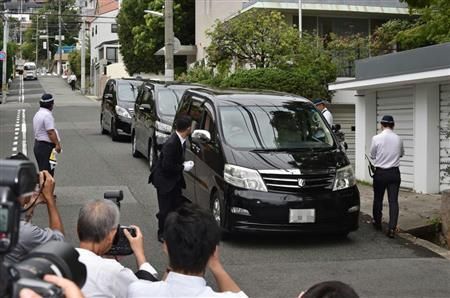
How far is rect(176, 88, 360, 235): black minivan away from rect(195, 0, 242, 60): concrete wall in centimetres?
2051

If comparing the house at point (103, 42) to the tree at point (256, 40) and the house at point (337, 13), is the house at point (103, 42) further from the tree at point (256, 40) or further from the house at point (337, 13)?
the tree at point (256, 40)

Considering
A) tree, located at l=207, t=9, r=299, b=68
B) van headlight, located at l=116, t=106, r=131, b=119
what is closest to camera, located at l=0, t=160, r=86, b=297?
van headlight, located at l=116, t=106, r=131, b=119

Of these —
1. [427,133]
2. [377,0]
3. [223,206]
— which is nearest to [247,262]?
[223,206]

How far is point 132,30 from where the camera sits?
42.2 metres

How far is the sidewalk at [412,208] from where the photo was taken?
33.0 feet

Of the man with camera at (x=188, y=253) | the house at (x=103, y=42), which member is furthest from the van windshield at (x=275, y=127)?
the house at (x=103, y=42)

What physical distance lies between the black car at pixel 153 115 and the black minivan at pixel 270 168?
382 cm

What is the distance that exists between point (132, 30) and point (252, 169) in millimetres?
35196

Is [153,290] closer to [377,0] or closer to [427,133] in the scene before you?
[427,133]

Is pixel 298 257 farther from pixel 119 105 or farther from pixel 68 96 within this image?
pixel 68 96

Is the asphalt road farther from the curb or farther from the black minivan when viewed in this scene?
the black minivan

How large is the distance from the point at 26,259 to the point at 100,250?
164 cm

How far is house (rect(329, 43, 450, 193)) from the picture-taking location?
12.2m

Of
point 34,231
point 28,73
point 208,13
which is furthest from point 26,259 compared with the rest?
point 28,73
